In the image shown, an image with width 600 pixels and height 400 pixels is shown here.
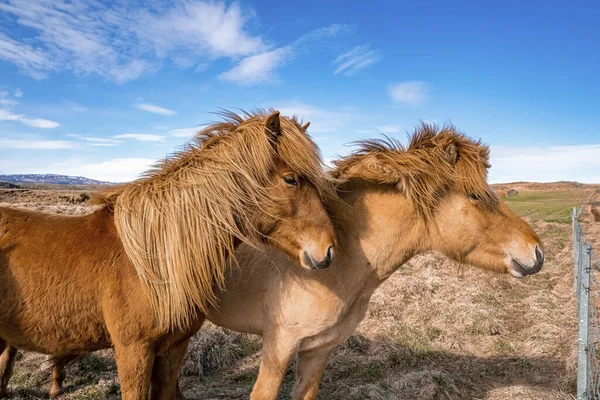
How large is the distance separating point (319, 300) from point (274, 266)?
1.45 ft

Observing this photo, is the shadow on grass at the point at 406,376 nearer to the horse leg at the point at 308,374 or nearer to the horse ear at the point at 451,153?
the horse leg at the point at 308,374

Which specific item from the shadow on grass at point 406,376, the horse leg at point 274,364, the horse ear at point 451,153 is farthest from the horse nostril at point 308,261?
the shadow on grass at point 406,376

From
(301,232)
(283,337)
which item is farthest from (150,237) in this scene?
(283,337)

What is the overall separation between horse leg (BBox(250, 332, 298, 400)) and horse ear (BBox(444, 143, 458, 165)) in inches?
68.2

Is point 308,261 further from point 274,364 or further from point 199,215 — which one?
point 274,364

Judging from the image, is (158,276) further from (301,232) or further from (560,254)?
(560,254)

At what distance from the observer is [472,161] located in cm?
288

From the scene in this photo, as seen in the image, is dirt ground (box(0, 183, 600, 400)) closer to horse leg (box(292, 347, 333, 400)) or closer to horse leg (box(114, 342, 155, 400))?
horse leg (box(114, 342, 155, 400))

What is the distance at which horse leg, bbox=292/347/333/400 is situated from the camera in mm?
3096

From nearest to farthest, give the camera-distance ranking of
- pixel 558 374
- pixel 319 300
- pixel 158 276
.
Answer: pixel 158 276 < pixel 319 300 < pixel 558 374

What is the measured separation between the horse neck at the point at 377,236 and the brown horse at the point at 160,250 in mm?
498

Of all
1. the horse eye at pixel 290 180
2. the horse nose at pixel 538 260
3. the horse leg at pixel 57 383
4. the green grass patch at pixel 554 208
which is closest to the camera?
the horse eye at pixel 290 180

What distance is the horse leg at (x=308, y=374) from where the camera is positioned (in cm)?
310

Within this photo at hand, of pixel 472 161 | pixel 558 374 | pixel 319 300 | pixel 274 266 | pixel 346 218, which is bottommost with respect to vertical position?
pixel 558 374
